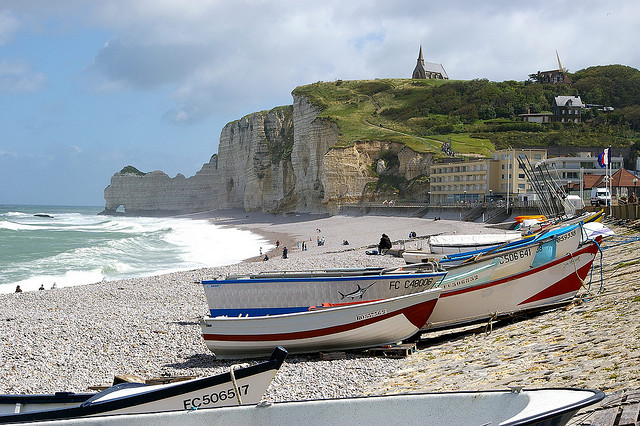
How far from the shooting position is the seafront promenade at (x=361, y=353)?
8812 mm

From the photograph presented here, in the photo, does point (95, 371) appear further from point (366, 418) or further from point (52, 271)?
point (52, 271)

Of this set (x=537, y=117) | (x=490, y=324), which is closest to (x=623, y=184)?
(x=490, y=324)

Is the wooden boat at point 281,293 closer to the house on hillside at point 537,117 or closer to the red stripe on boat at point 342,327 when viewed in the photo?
the red stripe on boat at point 342,327

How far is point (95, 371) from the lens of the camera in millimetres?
13125

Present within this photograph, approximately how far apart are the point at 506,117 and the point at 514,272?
335 feet

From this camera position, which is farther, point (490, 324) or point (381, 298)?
point (381, 298)

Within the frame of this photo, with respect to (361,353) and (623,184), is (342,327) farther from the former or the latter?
(623,184)

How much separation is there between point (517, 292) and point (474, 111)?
103 meters

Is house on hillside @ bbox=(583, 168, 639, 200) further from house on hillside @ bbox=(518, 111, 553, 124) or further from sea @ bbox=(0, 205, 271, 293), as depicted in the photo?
house on hillside @ bbox=(518, 111, 553, 124)

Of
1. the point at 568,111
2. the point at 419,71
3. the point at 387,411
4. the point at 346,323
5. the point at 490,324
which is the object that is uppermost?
the point at 419,71

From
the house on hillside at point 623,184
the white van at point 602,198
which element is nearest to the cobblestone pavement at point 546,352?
the white van at point 602,198

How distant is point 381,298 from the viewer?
14500 mm

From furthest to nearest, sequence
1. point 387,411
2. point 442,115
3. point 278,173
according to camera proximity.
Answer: point 442,115 → point 278,173 → point 387,411

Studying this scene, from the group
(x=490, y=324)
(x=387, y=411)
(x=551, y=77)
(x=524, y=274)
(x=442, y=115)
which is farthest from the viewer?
(x=551, y=77)
